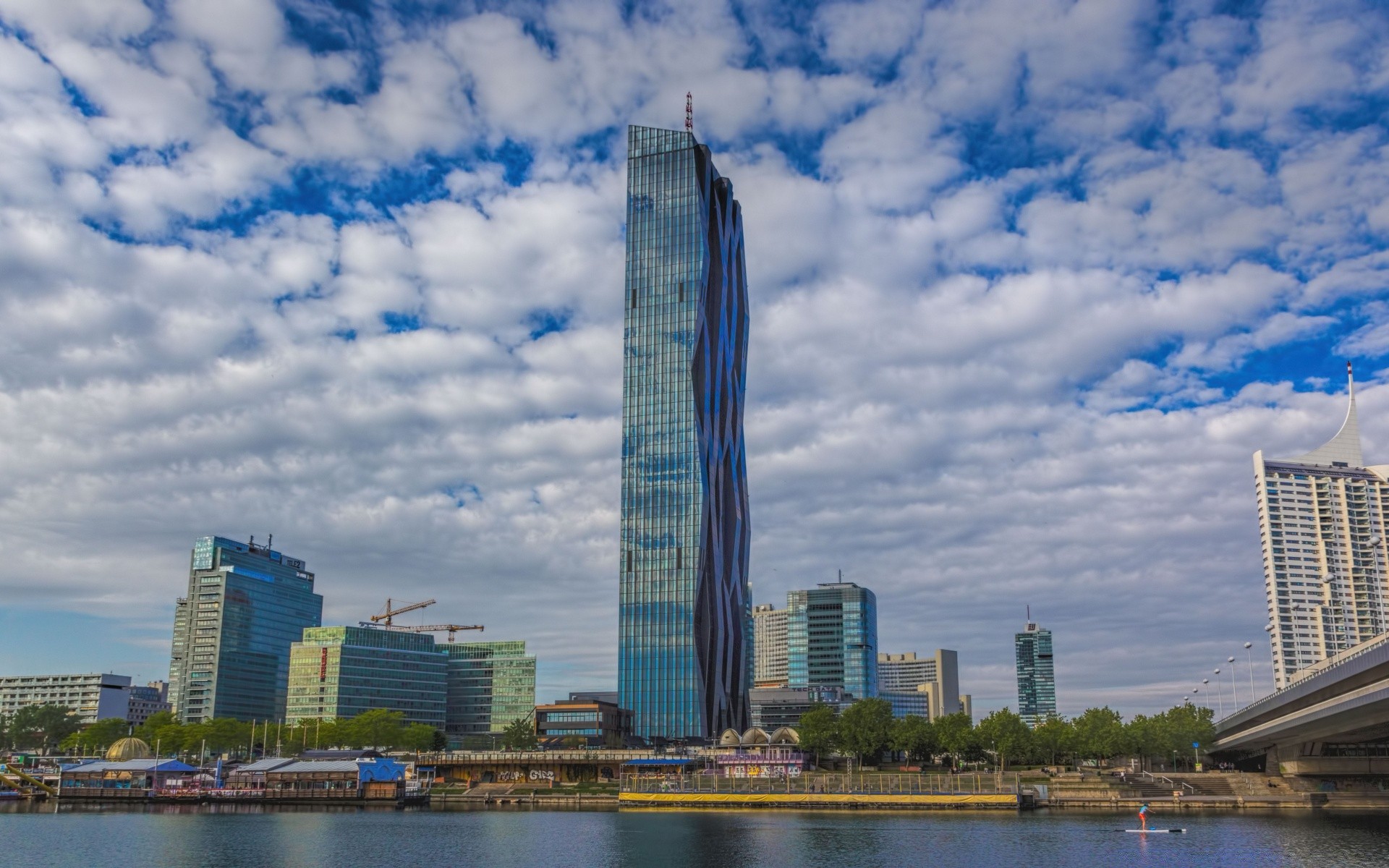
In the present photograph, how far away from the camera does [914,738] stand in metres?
185

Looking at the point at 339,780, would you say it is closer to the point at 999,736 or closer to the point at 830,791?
the point at 830,791

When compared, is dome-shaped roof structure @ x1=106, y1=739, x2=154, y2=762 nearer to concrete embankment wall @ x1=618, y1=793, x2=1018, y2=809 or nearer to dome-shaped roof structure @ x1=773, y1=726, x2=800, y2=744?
concrete embankment wall @ x1=618, y1=793, x2=1018, y2=809

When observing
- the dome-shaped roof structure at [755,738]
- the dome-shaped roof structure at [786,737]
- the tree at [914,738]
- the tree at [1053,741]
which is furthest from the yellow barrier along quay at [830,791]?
the tree at [1053,741]

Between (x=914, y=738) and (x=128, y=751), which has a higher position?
(x=914, y=738)

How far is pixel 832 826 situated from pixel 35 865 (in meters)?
73.3

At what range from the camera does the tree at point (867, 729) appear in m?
181

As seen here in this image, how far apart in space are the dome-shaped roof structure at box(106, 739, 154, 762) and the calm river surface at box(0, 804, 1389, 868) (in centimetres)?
4597

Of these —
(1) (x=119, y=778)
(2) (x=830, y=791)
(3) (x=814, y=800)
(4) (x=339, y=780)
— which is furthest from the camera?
(1) (x=119, y=778)

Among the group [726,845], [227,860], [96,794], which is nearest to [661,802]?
[726,845]

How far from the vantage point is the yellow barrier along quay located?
146 metres

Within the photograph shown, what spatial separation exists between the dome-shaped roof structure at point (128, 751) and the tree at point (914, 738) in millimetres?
125239

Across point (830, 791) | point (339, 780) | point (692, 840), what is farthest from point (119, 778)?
point (692, 840)

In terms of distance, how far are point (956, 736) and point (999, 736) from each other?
688cm

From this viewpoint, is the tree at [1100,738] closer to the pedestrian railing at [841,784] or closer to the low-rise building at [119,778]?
the pedestrian railing at [841,784]
